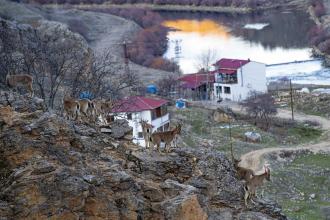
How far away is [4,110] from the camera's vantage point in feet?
31.9

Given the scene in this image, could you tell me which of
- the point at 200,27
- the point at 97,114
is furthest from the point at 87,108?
the point at 200,27

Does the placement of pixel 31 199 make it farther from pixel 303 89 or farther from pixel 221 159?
pixel 303 89

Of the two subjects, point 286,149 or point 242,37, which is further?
point 242,37

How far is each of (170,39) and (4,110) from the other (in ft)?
240

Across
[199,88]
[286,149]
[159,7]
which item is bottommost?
[286,149]

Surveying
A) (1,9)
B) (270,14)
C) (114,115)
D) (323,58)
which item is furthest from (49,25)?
(114,115)

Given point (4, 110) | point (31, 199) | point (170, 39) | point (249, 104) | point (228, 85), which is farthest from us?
point (170, 39)

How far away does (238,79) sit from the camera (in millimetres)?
48125

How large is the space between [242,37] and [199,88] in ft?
99.6

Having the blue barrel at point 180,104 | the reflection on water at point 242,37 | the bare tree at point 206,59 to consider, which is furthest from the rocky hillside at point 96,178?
the reflection on water at point 242,37

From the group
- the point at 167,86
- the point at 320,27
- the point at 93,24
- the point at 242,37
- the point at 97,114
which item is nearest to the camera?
the point at 97,114

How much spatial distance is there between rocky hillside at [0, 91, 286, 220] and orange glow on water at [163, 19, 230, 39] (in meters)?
69.8

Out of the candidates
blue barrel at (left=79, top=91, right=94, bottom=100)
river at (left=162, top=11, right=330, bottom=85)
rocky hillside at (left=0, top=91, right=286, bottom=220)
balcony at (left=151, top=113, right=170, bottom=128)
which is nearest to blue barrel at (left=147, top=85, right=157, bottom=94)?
river at (left=162, top=11, right=330, bottom=85)

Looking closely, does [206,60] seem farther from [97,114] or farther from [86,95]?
[97,114]
